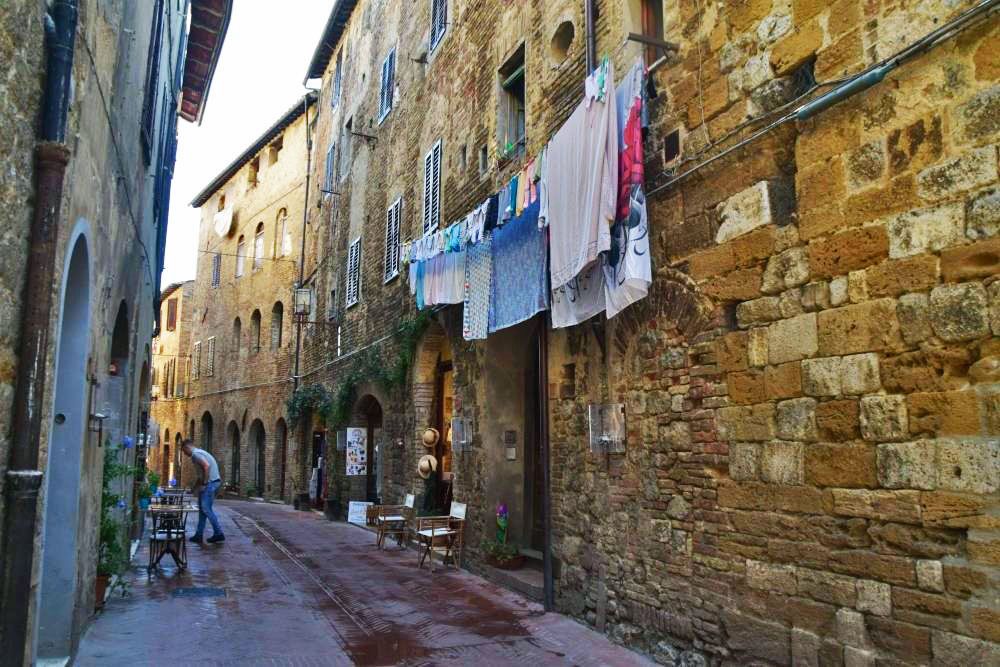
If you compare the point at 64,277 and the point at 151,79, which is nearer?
the point at 64,277

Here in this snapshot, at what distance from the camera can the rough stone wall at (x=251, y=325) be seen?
869 inches

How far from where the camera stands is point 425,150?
12.6 meters

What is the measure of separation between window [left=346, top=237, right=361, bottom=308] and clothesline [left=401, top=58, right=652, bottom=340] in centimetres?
766

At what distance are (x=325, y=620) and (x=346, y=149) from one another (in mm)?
13418

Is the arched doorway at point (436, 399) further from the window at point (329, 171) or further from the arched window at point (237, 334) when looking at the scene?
the arched window at point (237, 334)

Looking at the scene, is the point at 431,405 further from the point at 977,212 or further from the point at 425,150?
the point at 977,212

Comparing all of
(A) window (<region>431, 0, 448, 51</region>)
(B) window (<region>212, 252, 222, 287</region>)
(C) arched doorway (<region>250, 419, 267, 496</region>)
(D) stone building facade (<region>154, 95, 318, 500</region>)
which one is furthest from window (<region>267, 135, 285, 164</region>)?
(A) window (<region>431, 0, 448, 51</region>)

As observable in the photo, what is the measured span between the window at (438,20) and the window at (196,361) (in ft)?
67.8

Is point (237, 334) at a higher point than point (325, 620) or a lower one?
higher

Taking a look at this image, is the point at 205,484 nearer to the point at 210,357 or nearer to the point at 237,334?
the point at 237,334

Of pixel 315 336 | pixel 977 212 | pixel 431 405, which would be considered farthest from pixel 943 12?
pixel 315 336

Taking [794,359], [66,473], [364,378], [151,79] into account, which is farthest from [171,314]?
[794,359]

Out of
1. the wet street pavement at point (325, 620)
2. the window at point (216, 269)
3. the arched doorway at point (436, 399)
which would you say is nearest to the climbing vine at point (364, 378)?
the arched doorway at point (436, 399)

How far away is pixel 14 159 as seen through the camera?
3.29m
